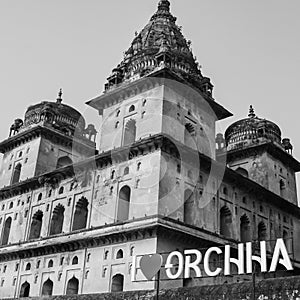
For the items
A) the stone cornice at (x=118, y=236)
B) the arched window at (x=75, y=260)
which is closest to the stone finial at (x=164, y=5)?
the stone cornice at (x=118, y=236)

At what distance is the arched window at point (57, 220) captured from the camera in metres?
31.7

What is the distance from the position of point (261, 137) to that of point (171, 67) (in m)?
13.5

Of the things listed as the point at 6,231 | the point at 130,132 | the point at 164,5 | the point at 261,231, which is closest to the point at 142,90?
the point at 130,132

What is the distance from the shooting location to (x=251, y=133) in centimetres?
4241

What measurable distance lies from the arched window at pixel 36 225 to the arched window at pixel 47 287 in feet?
13.5

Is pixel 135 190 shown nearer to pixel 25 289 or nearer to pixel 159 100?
pixel 159 100

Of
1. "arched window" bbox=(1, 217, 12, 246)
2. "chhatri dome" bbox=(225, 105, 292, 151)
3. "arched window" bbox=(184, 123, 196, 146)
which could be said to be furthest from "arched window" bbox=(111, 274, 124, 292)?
"chhatri dome" bbox=(225, 105, 292, 151)

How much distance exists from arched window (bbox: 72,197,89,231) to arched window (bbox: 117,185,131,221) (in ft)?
10.8

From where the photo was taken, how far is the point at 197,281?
85.1 feet

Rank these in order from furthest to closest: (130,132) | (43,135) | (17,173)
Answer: (17,173) < (43,135) < (130,132)

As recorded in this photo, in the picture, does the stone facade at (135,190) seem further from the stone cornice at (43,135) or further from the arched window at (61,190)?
the arched window at (61,190)

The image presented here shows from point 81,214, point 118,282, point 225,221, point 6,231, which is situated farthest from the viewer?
point 6,231

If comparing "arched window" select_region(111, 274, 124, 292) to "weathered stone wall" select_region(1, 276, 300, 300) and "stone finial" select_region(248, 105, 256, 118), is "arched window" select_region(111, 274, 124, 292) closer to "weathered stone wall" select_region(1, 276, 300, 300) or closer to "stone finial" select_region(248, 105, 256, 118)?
"weathered stone wall" select_region(1, 276, 300, 300)

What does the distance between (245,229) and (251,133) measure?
41.8 feet
